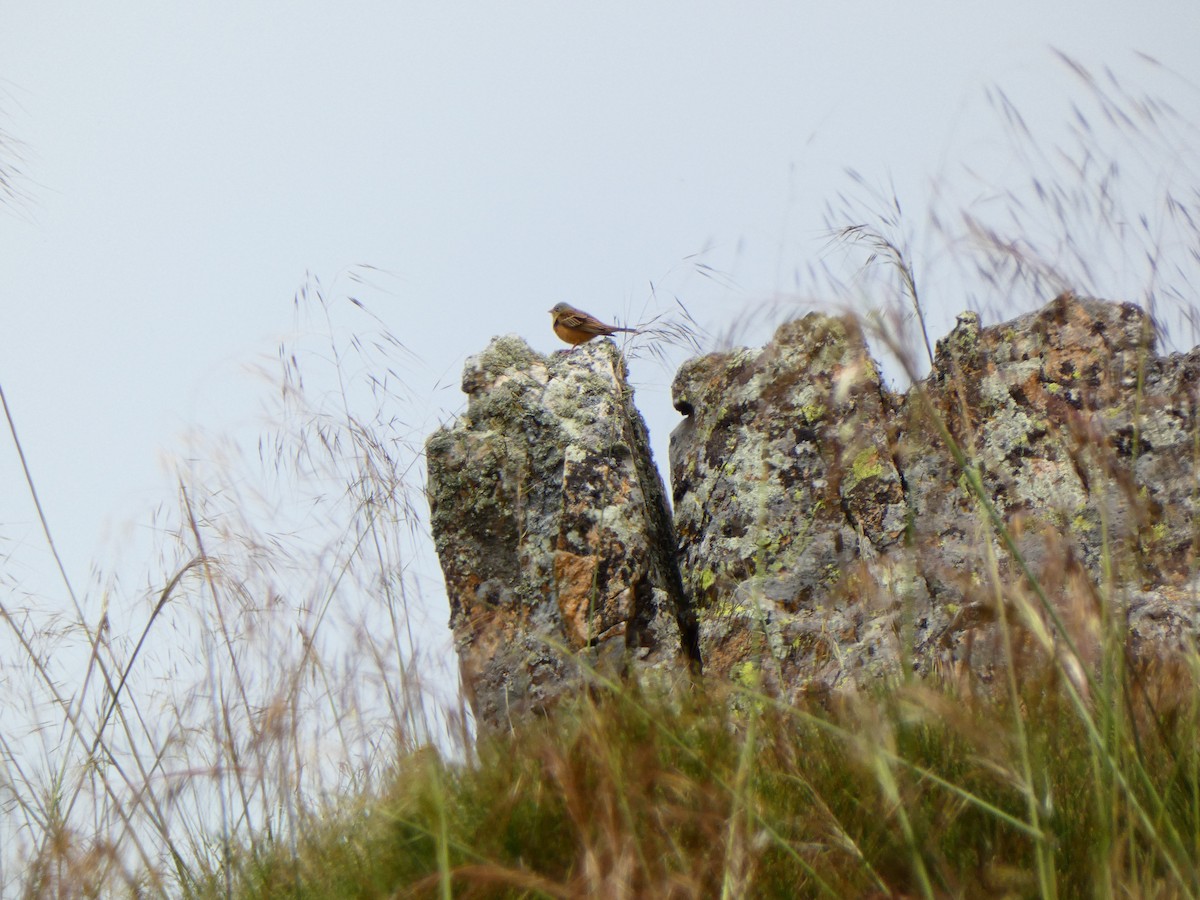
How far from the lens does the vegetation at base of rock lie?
1643mm

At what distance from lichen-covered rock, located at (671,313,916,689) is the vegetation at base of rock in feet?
6.44

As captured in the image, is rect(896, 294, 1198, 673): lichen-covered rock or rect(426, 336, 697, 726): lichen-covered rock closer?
rect(896, 294, 1198, 673): lichen-covered rock

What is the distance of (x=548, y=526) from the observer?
5.04 meters

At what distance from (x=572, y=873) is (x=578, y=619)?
276 centimetres

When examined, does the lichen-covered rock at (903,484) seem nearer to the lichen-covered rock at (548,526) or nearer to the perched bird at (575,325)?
the lichen-covered rock at (548,526)

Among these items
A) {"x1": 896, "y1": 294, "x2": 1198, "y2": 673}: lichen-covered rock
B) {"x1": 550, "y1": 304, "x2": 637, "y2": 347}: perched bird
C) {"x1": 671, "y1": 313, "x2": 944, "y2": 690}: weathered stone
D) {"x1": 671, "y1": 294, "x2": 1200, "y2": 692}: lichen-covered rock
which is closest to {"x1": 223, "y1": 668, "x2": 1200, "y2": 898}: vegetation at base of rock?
{"x1": 896, "y1": 294, "x2": 1198, "y2": 673}: lichen-covered rock

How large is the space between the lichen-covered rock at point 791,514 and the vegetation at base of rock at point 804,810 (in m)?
1.96

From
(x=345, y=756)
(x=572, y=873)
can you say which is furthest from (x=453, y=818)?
(x=345, y=756)

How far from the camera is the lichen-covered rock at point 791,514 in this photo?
4512mm

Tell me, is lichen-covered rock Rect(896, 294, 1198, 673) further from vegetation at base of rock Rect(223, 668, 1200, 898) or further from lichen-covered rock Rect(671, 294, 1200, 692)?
vegetation at base of rock Rect(223, 668, 1200, 898)

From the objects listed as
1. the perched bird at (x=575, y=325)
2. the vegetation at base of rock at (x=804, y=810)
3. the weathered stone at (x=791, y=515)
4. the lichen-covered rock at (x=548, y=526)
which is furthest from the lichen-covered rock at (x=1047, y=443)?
the perched bird at (x=575, y=325)

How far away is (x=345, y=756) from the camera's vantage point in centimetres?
301

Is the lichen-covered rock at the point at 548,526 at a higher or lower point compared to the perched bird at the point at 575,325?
lower

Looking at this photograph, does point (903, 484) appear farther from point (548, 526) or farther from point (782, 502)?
point (548, 526)
